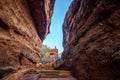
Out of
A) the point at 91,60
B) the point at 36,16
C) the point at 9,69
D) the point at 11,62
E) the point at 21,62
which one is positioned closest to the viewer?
the point at 91,60

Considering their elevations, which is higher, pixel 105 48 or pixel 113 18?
pixel 113 18

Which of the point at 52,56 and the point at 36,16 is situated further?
the point at 52,56

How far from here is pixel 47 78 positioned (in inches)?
226

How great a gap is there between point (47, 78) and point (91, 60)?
2734 millimetres

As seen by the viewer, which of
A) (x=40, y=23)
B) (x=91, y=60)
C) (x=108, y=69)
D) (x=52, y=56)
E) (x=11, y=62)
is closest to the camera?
(x=108, y=69)

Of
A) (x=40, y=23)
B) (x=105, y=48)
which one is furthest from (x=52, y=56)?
(x=105, y=48)

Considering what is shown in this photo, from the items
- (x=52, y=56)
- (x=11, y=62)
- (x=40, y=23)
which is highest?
(x=40, y=23)

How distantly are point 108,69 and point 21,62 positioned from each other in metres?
6.82

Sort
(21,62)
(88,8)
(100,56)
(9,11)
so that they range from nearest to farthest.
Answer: (100,56), (88,8), (9,11), (21,62)

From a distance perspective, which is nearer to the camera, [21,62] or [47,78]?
[47,78]

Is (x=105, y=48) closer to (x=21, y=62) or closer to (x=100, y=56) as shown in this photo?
(x=100, y=56)

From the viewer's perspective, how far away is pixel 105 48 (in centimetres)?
329

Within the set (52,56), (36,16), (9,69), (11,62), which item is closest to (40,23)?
(36,16)

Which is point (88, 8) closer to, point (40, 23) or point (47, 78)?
point (47, 78)
